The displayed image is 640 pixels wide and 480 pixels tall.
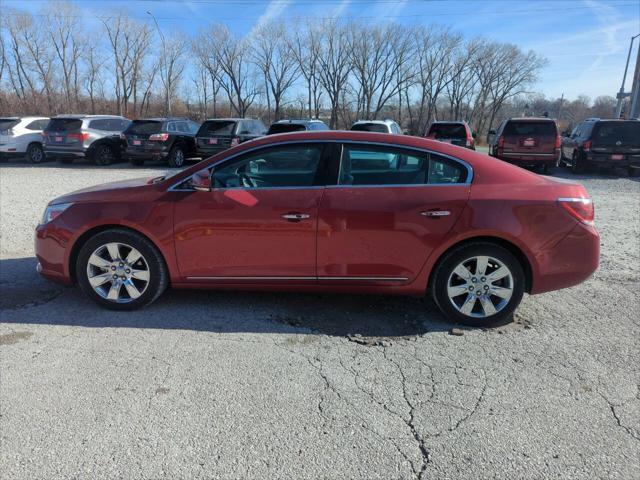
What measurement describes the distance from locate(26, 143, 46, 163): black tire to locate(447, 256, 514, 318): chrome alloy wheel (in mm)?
18156

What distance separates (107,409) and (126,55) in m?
60.4

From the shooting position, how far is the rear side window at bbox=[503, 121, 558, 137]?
14.1m

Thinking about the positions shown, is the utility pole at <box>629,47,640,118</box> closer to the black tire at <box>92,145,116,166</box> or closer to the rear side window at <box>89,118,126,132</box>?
the rear side window at <box>89,118,126,132</box>

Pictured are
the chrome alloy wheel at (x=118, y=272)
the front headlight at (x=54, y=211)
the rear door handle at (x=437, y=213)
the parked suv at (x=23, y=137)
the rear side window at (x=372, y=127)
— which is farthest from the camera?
the parked suv at (x=23, y=137)

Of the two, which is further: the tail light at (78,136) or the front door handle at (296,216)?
the tail light at (78,136)

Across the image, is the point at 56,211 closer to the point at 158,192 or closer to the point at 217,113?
the point at 158,192

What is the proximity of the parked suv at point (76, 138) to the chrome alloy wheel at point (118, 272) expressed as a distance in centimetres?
1359

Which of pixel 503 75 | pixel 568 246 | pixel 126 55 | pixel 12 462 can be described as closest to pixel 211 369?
pixel 12 462

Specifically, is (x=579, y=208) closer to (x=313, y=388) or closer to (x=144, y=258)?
(x=313, y=388)

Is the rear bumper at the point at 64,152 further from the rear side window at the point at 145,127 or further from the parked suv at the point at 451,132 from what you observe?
the parked suv at the point at 451,132

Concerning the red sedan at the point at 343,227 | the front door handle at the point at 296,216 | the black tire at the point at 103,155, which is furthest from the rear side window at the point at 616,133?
the black tire at the point at 103,155

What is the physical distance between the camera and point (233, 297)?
4430 millimetres

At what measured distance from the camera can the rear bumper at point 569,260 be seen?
3.71 metres

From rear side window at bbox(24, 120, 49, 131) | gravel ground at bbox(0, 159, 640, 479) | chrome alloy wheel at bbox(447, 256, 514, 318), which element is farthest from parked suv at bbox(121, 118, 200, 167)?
chrome alloy wheel at bbox(447, 256, 514, 318)
